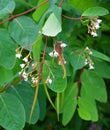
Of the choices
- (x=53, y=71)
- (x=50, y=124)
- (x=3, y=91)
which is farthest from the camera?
(x=50, y=124)

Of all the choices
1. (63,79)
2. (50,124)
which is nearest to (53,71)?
(63,79)

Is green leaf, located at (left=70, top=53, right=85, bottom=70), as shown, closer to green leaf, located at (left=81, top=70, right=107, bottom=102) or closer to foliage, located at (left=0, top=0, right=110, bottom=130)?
foliage, located at (left=0, top=0, right=110, bottom=130)

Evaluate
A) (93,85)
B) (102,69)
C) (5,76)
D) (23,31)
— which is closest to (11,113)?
(5,76)

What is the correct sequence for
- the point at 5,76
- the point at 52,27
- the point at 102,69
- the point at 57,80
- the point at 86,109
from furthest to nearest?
the point at 102,69 < the point at 86,109 < the point at 5,76 < the point at 57,80 < the point at 52,27

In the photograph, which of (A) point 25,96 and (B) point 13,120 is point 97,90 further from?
(B) point 13,120

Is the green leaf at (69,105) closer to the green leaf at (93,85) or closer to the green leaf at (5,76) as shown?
the green leaf at (93,85)

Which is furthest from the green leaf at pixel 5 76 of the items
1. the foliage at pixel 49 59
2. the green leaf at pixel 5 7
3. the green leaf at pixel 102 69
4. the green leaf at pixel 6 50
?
the green leaf at pixel 102 69

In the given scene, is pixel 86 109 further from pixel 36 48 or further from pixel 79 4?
pixel 36 48
